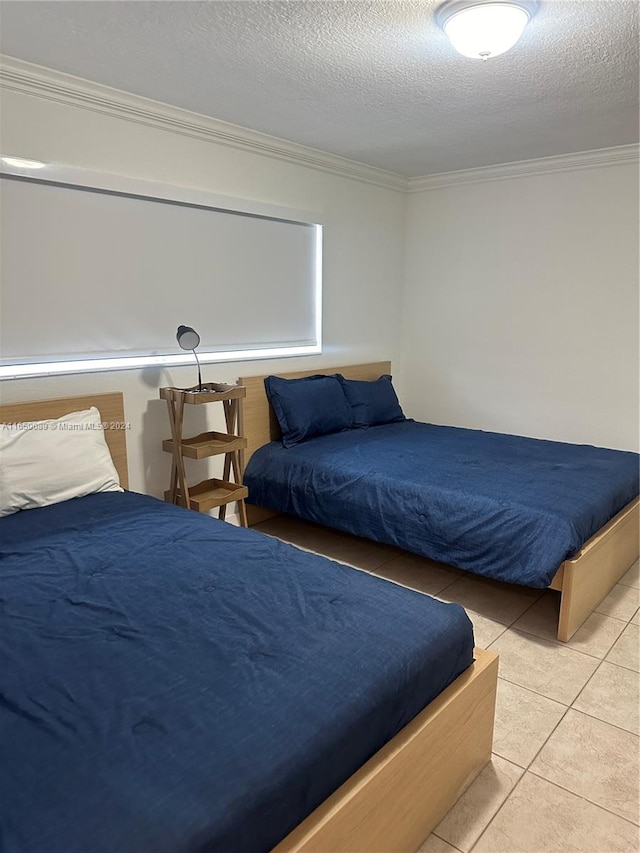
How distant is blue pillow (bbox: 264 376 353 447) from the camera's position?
11.9 ft

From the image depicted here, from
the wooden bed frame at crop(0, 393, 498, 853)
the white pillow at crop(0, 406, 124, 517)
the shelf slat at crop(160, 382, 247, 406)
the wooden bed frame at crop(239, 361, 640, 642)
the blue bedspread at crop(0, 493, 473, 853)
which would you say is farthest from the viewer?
the shelf slat at crop(160, 382, 247, 406)

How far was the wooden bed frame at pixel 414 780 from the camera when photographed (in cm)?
124

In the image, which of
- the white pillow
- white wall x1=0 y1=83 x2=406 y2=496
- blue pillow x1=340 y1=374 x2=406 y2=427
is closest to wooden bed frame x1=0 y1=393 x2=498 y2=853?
the white pillow

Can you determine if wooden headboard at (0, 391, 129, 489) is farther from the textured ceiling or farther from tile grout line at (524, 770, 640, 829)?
tile grout line at (524, 770, 640, 829)

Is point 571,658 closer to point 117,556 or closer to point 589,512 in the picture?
point 589,512

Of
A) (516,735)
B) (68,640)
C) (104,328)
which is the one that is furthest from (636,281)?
(68,640)

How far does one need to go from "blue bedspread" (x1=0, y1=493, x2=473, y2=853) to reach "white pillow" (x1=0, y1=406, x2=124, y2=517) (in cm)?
26

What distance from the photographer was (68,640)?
1.54 metres

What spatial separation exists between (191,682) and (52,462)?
1.42m

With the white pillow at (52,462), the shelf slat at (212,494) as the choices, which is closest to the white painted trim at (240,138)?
the white pillow at (52,462)

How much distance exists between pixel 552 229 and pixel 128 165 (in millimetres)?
2679

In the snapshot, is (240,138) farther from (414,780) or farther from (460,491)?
(414,780)

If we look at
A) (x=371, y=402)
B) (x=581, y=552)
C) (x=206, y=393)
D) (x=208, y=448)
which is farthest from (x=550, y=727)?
(x=371, y=402)

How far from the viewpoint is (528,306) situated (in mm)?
4152
